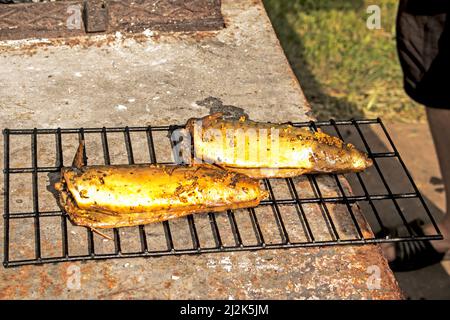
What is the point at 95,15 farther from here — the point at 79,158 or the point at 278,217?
the point at 278,217

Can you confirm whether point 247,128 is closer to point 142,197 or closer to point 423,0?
point 142,197

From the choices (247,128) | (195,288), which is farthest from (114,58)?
(195,288)

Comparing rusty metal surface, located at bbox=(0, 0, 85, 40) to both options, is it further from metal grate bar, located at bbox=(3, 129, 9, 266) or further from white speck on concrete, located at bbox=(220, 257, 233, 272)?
white speck on concrete, located at bbox=(220, 257, 233, 272)

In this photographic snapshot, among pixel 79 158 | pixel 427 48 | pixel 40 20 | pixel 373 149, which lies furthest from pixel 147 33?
pixel 373 149

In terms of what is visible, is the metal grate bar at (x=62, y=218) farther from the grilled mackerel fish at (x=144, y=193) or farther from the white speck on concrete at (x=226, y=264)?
the white speck on concrete at (x=226, y=264)

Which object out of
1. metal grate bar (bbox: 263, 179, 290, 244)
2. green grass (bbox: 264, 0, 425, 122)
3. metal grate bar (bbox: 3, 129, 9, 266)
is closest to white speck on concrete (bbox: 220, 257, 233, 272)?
metal grate bar (bbox: 263, 179, 290, 244)
